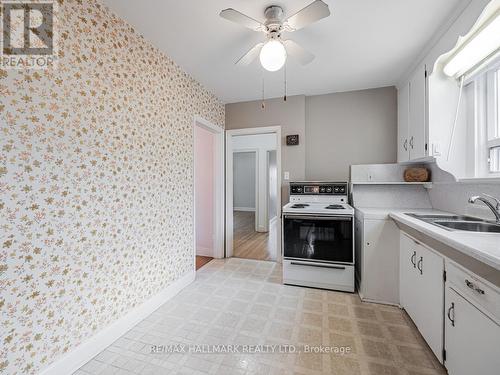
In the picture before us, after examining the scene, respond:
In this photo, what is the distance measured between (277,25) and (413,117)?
5.39 feet

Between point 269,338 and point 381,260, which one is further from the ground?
point 381,260

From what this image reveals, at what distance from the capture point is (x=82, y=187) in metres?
1.38

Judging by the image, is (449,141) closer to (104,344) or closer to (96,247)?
(96,247)

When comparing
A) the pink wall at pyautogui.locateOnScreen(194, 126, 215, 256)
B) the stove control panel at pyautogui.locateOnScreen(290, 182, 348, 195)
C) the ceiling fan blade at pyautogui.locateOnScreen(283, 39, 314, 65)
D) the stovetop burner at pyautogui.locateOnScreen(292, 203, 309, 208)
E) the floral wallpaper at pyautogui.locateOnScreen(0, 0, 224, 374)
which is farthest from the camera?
the pink wall at pyautogui.locateOnScreen(194, 126, 215, 256)

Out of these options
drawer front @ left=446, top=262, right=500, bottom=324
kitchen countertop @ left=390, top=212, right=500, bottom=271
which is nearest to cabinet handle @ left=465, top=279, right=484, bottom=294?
drawer front @ left=446, top=262, right=500, bottom=324

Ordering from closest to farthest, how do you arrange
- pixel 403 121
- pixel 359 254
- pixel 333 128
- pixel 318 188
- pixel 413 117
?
pixel 413 117
pixel 359 254
pixel 403 121
pixel 318 188
pixel 333 128

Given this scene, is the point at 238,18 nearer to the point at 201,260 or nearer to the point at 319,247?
the point at 319,247

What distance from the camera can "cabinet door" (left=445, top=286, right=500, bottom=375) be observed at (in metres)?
0.90

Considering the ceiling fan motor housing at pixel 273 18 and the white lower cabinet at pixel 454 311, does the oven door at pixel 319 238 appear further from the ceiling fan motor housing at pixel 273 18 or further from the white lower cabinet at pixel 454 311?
the ceiling fan motor housing at pixel 273 18

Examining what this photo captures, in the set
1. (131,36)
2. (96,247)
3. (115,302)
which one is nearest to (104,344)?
(115,302)

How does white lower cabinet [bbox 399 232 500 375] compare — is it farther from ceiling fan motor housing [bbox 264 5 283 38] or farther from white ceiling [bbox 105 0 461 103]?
ceiling fan motor housing [bbox 264 5 283 38]

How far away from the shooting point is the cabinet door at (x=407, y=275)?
1.71m

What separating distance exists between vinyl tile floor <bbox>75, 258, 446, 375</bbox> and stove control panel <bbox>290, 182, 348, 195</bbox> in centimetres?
116

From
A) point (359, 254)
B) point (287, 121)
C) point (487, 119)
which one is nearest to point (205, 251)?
point (359, 254)
